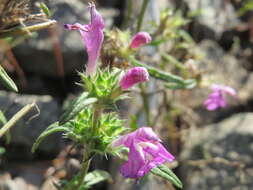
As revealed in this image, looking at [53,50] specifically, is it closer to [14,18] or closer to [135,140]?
[14,18]

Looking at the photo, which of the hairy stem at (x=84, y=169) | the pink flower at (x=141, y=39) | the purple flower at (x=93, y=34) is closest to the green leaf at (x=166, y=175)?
the hairy stem at (x=84, y=169)

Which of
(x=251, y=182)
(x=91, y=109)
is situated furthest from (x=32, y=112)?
(x=251, y=182)

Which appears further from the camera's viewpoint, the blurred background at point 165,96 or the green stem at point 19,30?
the blurred background at point 165,96

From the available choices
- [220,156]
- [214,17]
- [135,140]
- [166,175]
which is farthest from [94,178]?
[214,17]

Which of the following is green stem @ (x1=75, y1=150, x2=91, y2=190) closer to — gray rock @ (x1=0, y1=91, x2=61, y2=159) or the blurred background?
the blurred background

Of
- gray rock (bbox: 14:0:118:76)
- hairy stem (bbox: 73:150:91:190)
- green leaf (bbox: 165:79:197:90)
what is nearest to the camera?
hairy stem (bbox: 73:150:91:190)

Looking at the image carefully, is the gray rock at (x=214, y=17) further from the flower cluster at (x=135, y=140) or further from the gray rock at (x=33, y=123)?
the flower cluster at (x=135, y=140)

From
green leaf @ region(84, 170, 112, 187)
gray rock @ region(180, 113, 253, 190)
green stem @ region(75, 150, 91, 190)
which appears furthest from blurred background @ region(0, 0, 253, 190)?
green stem @ region(75, 150, 91, 190)
